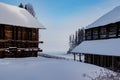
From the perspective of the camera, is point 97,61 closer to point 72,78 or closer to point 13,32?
point 13,32

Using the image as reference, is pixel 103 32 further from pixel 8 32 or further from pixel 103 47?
pixel 8 32

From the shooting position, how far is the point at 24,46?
27375 millimetres

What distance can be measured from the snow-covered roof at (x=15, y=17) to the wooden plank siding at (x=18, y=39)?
646 millimetres

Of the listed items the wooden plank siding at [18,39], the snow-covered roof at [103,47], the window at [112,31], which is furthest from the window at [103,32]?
the wooden plank siding at [18,39]

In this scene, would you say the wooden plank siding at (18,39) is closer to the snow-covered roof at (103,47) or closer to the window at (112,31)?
the snow-covered roof at (103,47)

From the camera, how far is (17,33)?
88.4 ft

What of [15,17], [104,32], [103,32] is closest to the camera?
[15,17]

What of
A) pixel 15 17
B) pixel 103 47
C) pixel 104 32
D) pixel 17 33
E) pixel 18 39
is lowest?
pixel 103 47

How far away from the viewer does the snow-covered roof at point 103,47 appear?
2319cm

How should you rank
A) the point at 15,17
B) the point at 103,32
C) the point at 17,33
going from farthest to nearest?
the point at 103,32 → the point at 15,17 → the point at 17,33

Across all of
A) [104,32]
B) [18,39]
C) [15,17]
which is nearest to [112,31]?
[104,32]

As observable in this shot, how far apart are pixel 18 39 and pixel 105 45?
1086cm

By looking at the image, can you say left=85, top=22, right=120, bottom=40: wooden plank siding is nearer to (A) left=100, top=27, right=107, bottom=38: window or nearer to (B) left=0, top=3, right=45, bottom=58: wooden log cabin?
(A) left=100, top=27, right=107, bottom=38: window

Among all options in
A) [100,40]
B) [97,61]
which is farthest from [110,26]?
[97,61]
